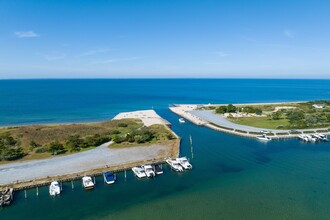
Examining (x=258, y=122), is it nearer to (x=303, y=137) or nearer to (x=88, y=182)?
(x=303, y=137)

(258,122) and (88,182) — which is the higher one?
(258,122)

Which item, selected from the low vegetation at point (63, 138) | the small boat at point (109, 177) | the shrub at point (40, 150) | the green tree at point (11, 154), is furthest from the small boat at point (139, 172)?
the green tree at point (11, 154)

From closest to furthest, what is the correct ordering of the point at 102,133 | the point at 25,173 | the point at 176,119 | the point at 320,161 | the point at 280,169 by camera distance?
the point at 25,173 → the point at 280,169 → the point at 320,161 → the point at 102,133 → the point at 176,119

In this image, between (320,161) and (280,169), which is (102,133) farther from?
(320,161)

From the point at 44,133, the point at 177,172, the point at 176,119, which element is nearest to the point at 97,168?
the point at 177,172

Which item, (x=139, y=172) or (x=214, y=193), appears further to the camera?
(x=139, y=172)

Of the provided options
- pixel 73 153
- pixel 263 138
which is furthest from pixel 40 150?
pixel 263 138
